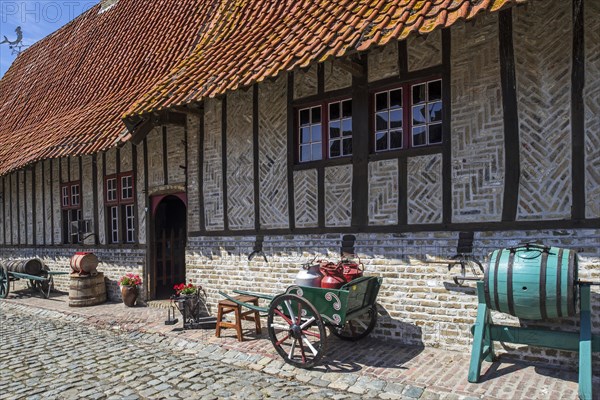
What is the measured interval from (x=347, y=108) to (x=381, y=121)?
0.59 m

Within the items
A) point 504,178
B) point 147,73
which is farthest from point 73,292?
point 504,178

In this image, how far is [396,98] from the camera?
243 inches

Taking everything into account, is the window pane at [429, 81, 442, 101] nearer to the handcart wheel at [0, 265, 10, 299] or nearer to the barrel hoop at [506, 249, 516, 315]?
the barrel hoop at [506, 249, 516, 315]

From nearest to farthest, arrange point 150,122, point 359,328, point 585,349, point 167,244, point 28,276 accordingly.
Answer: point 585,349 < point 359,328 < point 150,122 < point 167,244 < point 28,276

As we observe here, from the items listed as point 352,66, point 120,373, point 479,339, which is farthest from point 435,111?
point 120,373

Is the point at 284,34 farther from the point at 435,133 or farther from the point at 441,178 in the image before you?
the point at 441,178

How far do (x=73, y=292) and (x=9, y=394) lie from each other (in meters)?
5.31

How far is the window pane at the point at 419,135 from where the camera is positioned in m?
5.94

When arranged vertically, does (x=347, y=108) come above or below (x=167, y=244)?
above

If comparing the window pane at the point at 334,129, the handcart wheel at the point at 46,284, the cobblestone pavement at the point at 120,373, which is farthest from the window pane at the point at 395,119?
the handcart wheel at the point at 46,284

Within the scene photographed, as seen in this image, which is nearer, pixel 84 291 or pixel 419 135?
pixel 419 135

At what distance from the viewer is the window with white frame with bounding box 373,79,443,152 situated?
5875 mm

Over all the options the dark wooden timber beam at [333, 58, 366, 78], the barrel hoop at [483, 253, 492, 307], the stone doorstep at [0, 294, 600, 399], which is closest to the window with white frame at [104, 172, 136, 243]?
the stone doorstep at [0, 294, 600, 399]

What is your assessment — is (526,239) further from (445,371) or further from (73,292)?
(73,292)
